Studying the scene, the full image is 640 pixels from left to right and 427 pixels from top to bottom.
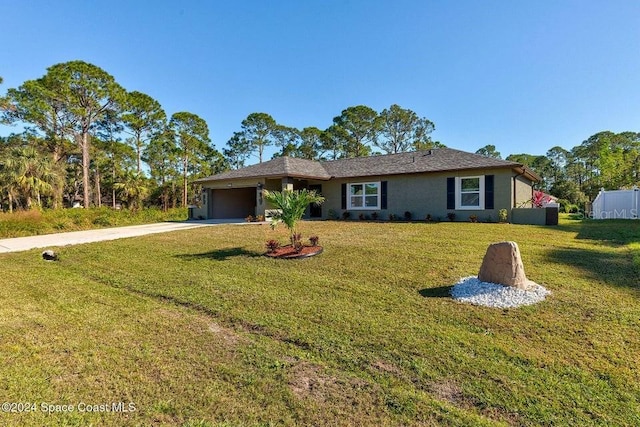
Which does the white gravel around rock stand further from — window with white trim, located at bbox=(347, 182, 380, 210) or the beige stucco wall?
window with white trim, located at bbox=(347, 182, 380, 210)

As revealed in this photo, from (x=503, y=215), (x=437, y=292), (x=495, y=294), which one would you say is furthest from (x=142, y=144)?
(x=495, y=294)

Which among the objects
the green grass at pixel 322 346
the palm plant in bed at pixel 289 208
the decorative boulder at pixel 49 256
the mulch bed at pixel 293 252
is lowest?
the green grass at pixel 322 346

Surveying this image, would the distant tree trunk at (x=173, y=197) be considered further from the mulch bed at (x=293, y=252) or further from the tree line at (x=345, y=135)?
the mulch bed at (x=293, y=252)

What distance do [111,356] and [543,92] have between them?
22.0 metres

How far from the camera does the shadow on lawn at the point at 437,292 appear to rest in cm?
514

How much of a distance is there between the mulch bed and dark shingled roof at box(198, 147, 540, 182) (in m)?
9.18

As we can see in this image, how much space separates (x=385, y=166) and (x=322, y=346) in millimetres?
15464

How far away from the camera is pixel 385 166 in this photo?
59.1 feet

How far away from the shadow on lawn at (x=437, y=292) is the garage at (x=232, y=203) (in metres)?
18.3

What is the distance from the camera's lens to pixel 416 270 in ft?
A: 21.3

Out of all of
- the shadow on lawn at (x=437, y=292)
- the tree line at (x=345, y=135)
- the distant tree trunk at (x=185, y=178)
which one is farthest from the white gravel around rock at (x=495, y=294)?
the distant tree trunk at (x=185, y=178)

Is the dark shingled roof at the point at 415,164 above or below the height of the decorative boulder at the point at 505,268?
above

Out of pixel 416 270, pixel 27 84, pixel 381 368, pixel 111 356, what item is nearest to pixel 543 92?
pixel 416 270

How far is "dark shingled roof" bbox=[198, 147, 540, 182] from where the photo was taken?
15.0m
